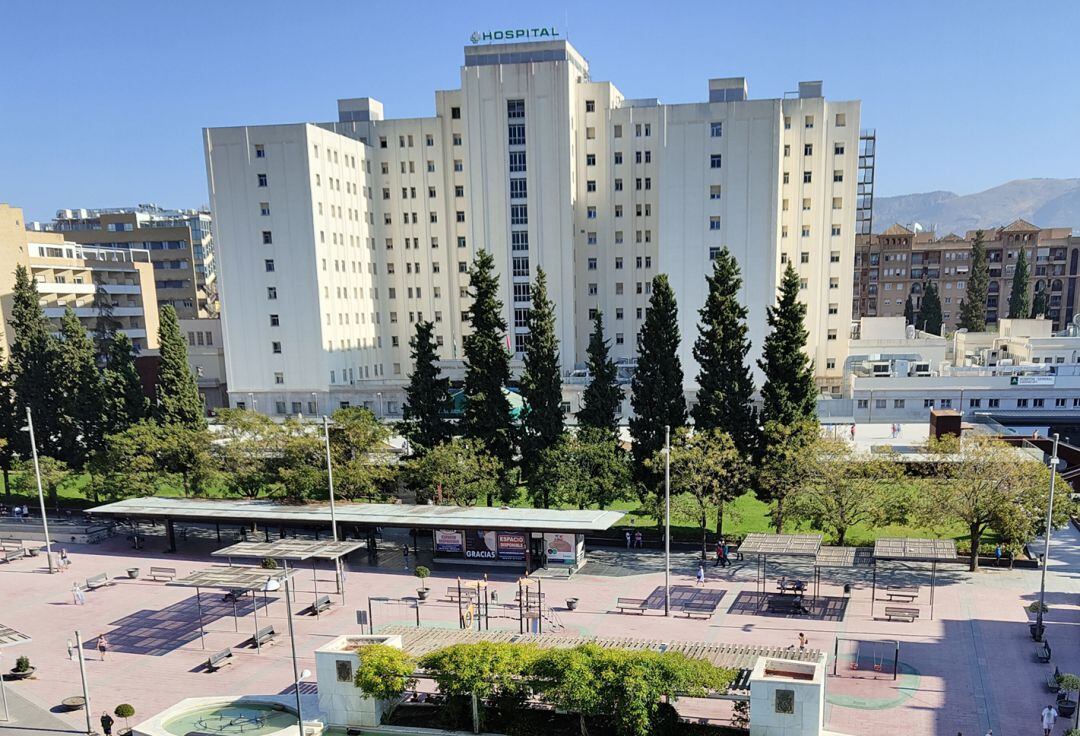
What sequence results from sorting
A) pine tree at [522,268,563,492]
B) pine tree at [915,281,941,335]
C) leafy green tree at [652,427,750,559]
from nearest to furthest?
1. leafy green tree at [652,427,750,559]
2. pine tree at [522,268,563,492]
3. pine tree at [915,281,941,335]

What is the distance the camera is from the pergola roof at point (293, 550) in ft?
107

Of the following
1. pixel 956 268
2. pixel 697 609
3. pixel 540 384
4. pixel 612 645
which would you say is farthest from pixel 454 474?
pixel 956 268

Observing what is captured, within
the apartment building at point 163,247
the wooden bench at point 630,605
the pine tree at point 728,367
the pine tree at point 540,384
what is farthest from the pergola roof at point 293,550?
the apartment building at point 163,247

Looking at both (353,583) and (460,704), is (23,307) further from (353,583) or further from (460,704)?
(460,704)

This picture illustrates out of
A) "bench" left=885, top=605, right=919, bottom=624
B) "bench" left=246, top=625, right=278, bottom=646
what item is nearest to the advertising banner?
"bench" left=246, top=625, right=278, bottom=646

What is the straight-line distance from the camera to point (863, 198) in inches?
5354

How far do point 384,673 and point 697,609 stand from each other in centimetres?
1442

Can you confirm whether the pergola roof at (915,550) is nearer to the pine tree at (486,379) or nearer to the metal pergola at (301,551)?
the pine tree at (486,379)

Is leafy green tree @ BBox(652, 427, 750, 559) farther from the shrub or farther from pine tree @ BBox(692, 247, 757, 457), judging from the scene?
the shrub

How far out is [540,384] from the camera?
42.2 meters

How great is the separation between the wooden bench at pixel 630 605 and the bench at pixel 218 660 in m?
15.5

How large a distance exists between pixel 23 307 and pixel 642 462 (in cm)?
4454

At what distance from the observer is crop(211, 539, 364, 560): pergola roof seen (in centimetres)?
3250

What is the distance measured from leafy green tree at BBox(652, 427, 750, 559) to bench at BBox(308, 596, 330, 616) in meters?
17.1
